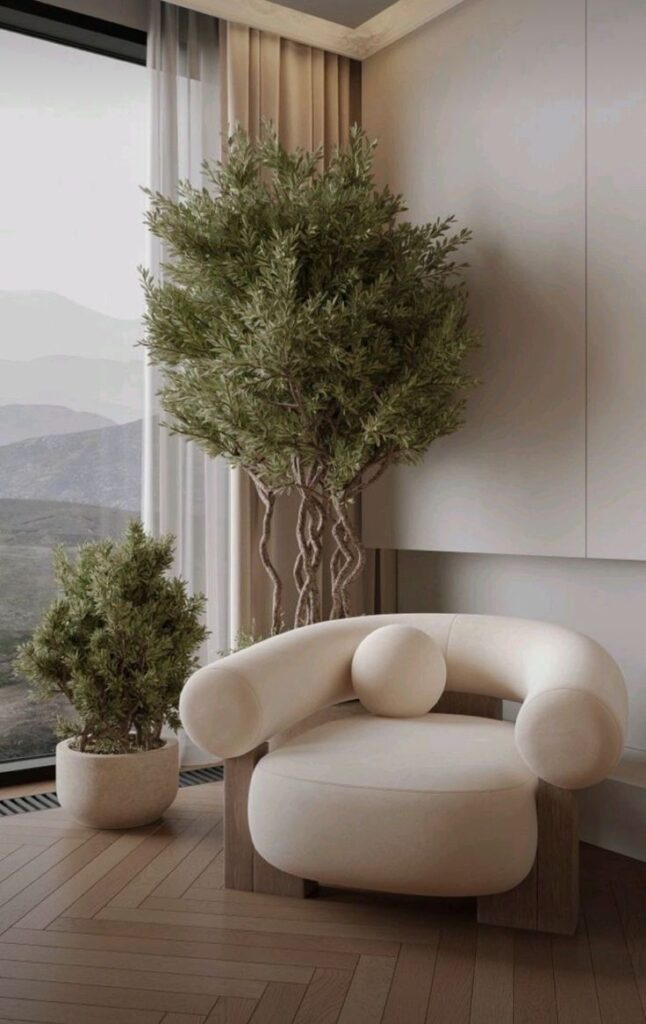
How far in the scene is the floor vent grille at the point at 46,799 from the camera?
10.5 feet

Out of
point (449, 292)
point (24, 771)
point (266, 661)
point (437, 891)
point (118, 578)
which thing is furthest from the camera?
point (24, 771)

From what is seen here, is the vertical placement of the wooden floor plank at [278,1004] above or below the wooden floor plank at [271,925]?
above

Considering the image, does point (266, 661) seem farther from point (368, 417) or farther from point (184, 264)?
point (184, 264)

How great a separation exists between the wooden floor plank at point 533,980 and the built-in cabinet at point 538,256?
1096 millimetres

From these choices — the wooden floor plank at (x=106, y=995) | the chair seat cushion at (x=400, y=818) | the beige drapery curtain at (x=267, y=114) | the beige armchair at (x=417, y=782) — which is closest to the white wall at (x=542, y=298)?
the beige drapery curtain at (x=267, y=114)

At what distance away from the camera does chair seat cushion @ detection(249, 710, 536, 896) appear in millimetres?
2135

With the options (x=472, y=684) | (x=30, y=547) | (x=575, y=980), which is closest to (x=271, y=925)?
(x=575, y=980)

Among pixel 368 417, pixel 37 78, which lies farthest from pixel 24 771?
pixel 37 78

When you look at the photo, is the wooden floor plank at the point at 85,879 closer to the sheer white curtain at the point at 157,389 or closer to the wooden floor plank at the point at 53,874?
the wooden floor plank at the point at 53,874

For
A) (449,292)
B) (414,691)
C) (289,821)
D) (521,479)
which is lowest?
(289,821)

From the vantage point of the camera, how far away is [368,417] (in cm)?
304

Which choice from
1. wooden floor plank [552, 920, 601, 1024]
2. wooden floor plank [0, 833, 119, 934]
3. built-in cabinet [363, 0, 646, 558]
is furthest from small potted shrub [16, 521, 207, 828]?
wooden floor plank [552, 920, 601, 1024]

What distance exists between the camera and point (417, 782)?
2168mm

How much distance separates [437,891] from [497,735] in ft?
1.50
